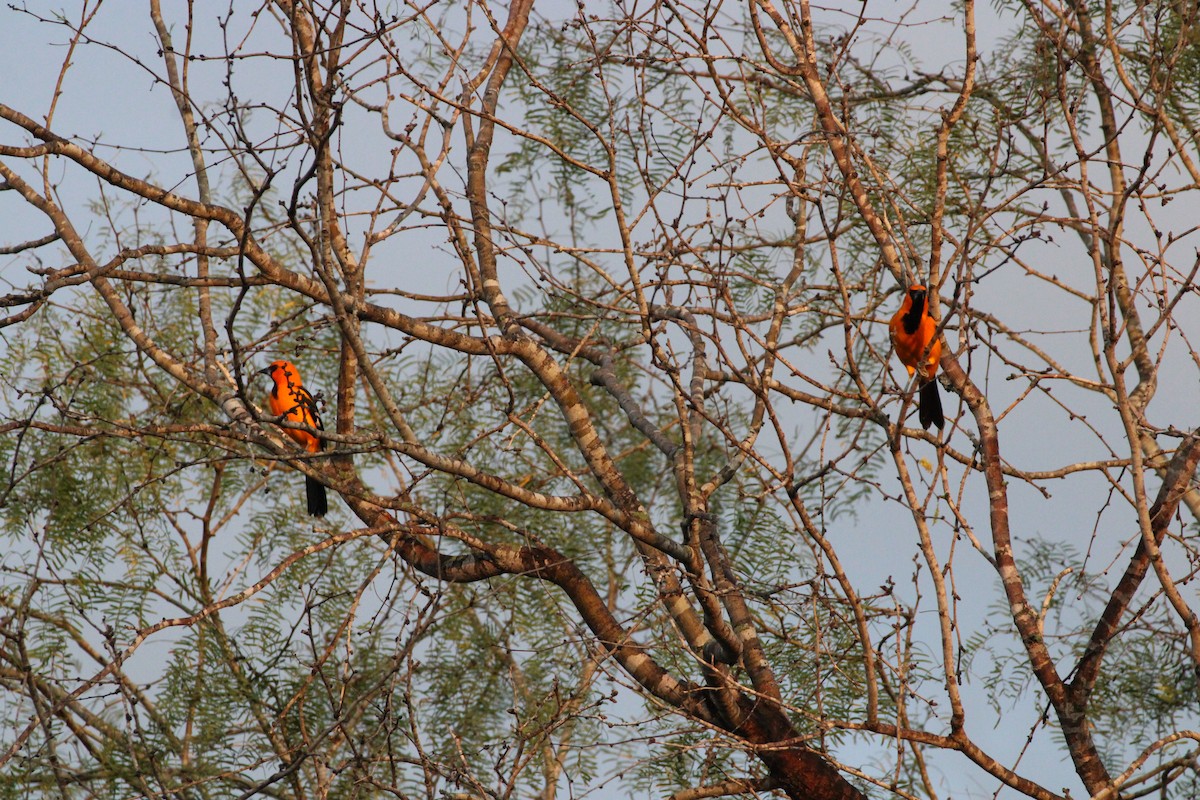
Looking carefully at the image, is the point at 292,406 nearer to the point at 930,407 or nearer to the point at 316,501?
the point at 316,501

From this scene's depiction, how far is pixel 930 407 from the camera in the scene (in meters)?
4.21

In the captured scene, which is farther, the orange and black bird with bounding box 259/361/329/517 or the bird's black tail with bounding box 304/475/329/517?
the bird's black tail with bounding box 304/475/329/517

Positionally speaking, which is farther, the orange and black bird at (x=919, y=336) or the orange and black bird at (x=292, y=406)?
the orange and black bird at (x=292, y=406)

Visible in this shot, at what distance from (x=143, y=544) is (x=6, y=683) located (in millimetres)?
762

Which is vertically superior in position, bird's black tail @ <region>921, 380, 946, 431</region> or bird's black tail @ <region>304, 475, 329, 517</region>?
bird's black tail @ <region>304, 475, 329, 517</region>

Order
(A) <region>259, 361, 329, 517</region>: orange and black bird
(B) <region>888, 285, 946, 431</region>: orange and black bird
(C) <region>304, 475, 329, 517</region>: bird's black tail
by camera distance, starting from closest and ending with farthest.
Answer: (B) <region>888, 285, 946, 431</region>: orange and black bird → (A) <region>259, 361, 329, 517</region>: orange and black bird → (C) <region>304, 475, 329, 517</region>: bird's black tail

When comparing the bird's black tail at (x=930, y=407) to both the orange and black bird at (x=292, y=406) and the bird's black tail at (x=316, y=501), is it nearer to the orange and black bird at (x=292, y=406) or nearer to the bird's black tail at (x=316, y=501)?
the orange and black bird at (x=292, y=406)

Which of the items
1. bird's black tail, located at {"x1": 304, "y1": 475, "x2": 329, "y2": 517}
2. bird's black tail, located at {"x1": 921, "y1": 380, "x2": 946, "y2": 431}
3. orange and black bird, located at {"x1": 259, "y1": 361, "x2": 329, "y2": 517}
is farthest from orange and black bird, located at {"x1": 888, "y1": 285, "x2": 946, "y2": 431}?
bird's black tail, located at {"x1": 304, "y1": 475, "x2": 329, "y2": 517}

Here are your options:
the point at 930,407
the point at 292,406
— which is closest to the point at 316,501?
the point at 292,406

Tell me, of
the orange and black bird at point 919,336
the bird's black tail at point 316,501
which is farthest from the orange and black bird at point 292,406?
the orange and black bird at point 919,336

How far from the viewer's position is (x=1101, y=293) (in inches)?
113

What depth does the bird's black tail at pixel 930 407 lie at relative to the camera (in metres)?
4.13

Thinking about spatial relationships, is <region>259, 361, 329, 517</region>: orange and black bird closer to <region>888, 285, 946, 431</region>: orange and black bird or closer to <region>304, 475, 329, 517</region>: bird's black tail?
<region>304, 475, 329, 517</region>: bird's black tail

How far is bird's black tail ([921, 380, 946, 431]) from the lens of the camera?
4.13 metres
